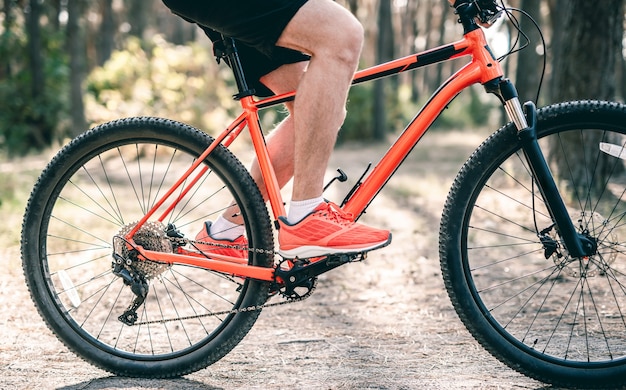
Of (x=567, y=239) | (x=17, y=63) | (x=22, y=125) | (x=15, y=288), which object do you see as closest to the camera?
(x=567, y=239)

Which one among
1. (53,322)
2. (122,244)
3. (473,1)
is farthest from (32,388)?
(473,1)

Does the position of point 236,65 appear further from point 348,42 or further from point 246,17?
point 348,42

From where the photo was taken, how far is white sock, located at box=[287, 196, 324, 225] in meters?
2.71

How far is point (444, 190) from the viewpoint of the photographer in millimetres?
9242

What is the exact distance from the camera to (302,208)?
8.91 ft

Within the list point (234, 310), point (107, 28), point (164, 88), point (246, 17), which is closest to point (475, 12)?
point (246, 17)

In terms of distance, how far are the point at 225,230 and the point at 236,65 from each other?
2.28 feet

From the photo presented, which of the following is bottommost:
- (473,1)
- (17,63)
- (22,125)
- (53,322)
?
(53,322)

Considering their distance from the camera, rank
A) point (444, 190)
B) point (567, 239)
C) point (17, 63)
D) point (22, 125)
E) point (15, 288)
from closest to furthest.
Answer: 1. point (567, 239)
2. point (15, 288)
3. point (444, 190)
4. point (22, 125)
5. point (17, 63)

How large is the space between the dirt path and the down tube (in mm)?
727

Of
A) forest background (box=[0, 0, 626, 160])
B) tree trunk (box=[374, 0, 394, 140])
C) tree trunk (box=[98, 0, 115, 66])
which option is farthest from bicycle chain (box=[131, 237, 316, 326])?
tree trunk (box=[98, 0, 115, 66])

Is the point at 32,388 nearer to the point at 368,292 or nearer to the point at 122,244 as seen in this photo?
the point at 122,244

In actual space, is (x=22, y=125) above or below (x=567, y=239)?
above

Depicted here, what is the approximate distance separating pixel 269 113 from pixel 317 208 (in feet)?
53.6
